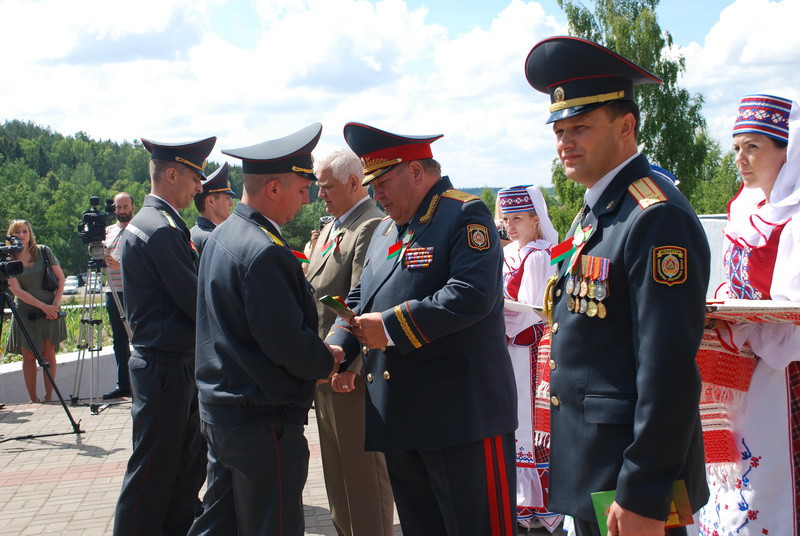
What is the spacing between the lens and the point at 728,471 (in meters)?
3.27

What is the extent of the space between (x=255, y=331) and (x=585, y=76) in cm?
158

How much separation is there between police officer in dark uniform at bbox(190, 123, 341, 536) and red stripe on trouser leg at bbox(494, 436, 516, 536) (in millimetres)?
775

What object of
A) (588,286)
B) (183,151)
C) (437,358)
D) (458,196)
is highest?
(183,151)

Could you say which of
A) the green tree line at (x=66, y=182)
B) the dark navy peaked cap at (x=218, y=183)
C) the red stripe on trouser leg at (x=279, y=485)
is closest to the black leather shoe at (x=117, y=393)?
the dark navy peaked cap at (x=218, y=183)

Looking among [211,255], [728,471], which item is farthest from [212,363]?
[728,471]

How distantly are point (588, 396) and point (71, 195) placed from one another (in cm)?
8109

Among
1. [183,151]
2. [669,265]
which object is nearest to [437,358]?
[669,265]

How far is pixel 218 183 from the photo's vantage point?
6.20 metres

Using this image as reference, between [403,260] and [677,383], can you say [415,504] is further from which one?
[677,383]

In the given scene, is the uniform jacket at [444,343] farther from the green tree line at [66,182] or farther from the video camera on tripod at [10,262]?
the green tree line at [66,182]

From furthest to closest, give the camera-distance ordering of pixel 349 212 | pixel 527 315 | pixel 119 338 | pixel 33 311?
pixel 119 338 < pixel 33 311 < pixel 527 315 < pixel 349 212

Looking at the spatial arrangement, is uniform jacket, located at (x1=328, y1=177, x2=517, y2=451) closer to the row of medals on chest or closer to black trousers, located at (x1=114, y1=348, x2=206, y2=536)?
the row of medals on chest

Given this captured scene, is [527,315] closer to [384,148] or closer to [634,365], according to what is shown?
[384,148]

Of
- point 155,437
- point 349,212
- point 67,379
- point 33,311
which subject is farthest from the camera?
point 67,379
